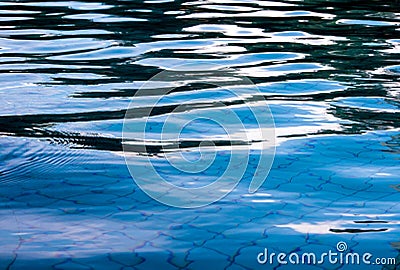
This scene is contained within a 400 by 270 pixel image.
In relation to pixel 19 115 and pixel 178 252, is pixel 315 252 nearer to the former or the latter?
pixel 178 252

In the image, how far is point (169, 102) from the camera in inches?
229

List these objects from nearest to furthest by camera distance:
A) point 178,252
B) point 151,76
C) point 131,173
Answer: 1. point 178,252
2. point 131,173
3. point 151,76

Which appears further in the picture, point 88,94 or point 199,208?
point 88,94

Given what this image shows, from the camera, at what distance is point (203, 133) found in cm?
507

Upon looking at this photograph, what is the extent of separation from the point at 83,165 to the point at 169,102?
1.56 metres

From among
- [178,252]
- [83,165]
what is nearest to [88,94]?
[83,165]

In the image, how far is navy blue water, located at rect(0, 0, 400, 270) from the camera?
→ 11.3 feet

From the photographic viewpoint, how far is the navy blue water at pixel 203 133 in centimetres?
344

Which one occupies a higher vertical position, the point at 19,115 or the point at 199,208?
the point at 19,115

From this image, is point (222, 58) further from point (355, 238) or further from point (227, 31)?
point (355, 238)

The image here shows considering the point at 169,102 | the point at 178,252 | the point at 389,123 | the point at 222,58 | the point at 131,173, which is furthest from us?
the point at 222,58

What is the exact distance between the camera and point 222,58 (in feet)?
23.9

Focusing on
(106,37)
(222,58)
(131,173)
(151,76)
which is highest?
(106,37)

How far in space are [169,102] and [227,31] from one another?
118 inches
